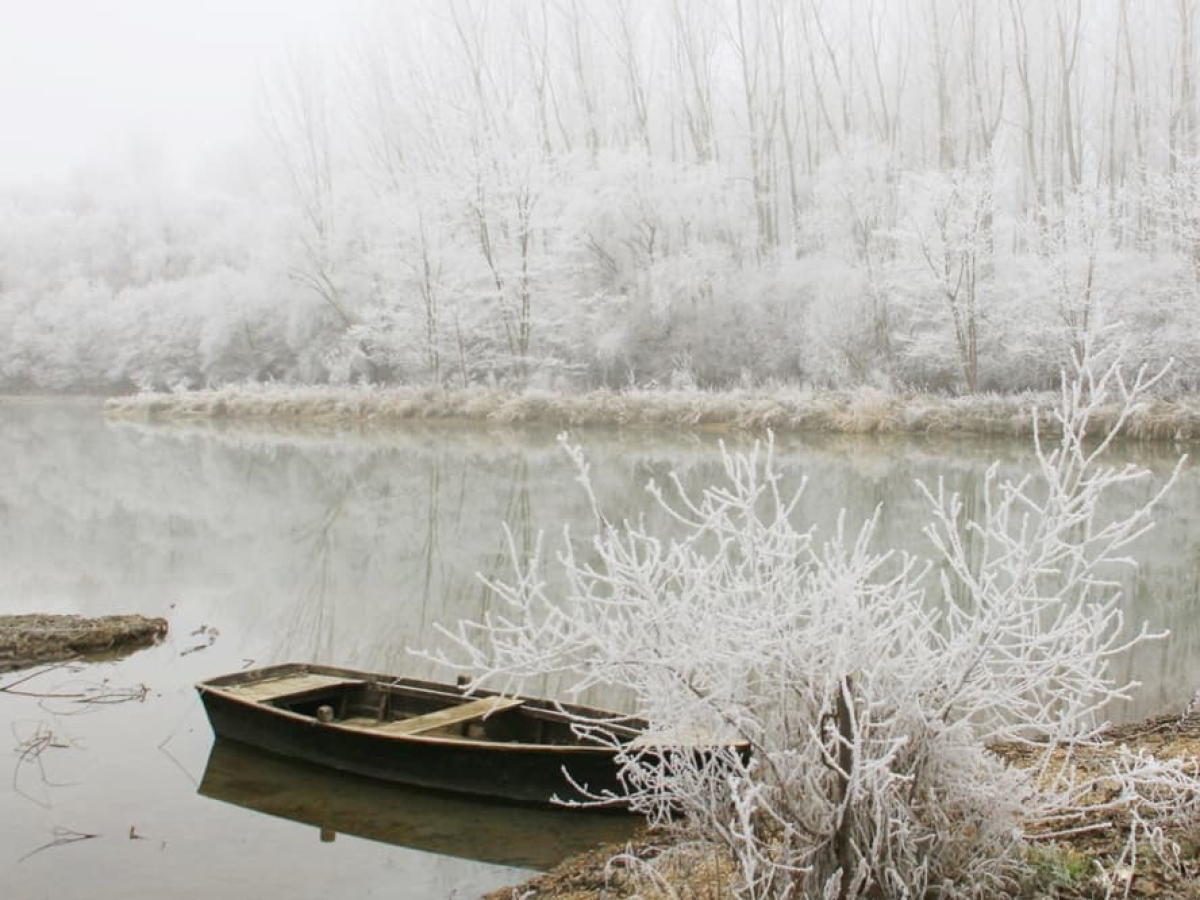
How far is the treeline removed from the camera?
985 inches

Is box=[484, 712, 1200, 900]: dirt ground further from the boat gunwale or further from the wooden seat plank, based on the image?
the wooden seat plank

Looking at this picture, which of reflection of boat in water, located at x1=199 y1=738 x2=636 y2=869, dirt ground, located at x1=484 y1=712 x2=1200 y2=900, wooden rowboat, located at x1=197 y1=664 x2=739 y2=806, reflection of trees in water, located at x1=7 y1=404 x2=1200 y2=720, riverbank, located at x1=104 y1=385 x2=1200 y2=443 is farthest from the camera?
riverbank, located at x1=104 y1=385 x2=1200 y2=443

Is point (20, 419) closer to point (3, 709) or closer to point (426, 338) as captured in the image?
point (426, 338)

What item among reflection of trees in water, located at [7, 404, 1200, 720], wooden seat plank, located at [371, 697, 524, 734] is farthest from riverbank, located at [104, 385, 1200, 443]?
wooden seat plank, located at [371, 697, 524, 734]

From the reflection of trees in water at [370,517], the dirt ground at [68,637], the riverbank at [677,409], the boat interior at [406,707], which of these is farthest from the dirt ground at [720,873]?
the riverbank at [677,409]

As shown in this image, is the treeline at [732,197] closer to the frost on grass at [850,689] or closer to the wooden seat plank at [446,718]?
the wooden seat plank at [446,718]

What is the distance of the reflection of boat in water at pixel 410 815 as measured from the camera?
19.1 feet

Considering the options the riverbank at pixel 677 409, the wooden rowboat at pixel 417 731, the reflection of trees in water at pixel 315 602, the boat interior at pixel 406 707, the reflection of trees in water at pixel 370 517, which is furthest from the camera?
the riverbank at pixel 677 409

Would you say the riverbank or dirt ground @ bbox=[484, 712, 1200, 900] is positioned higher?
dirt ground @ bbox=[484, 712, 1200, 900]

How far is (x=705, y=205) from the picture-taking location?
3111 centimetres

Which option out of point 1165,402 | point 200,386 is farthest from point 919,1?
point 200,386

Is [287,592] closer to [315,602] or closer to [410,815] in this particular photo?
[315,602]

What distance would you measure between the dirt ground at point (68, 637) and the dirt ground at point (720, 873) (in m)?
5.73

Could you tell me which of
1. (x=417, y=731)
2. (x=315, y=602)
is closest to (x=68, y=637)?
(x=315, y=602)
